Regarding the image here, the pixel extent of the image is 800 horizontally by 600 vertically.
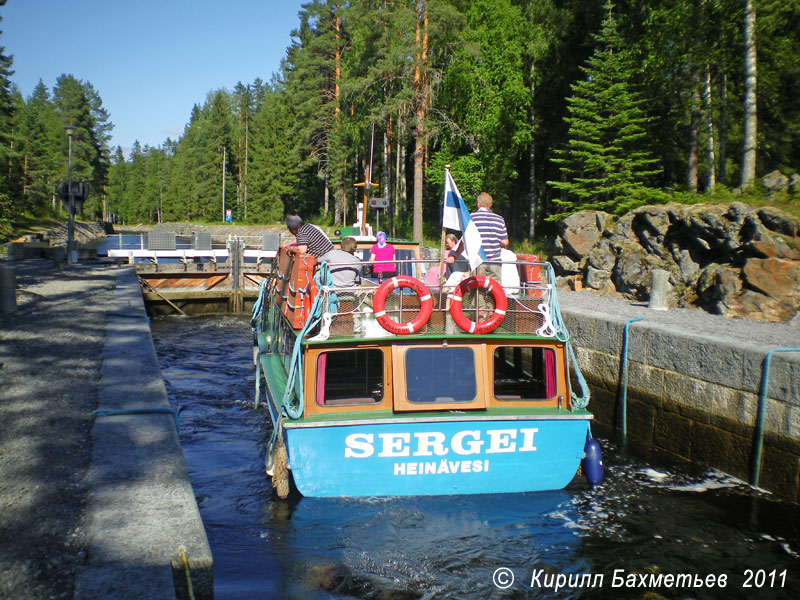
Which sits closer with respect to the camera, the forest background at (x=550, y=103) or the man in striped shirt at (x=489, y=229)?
the man in striped shirt at (x=489, y=229)

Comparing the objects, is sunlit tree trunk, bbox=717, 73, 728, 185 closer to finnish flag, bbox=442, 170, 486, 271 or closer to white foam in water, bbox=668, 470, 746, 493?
white foam in water, bbox=668, 470, 746, 493

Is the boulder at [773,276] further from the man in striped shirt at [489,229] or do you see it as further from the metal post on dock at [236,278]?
the metal post on dock at [236,278]

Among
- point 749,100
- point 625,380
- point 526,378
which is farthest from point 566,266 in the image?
point 526,378

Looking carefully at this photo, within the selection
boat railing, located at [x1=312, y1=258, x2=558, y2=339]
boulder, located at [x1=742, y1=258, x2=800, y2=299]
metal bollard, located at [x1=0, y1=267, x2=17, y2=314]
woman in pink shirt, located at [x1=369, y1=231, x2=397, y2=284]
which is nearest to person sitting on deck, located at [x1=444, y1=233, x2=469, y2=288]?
boat railing, located at [x1=312, y1=258, x2=558, y2=339]

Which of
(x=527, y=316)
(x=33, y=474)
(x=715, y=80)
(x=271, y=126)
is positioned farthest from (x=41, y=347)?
(x=271, y=126)

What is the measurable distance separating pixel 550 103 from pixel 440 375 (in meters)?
30.2

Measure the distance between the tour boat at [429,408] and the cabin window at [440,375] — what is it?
1 centimetres

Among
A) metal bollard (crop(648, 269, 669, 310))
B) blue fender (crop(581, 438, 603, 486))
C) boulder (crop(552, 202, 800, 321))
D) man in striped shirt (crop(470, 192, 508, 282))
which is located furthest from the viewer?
boulder (crop(552, 202, 800, 321))

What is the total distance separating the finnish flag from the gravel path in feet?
13.5

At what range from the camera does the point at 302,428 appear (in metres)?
6.58

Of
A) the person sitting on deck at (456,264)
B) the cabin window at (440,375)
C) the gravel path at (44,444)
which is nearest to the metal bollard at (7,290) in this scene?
the gravel path at (44,444)

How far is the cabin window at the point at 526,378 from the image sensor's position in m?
7.35

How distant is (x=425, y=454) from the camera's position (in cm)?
674

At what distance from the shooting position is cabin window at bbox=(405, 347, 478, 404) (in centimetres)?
694
